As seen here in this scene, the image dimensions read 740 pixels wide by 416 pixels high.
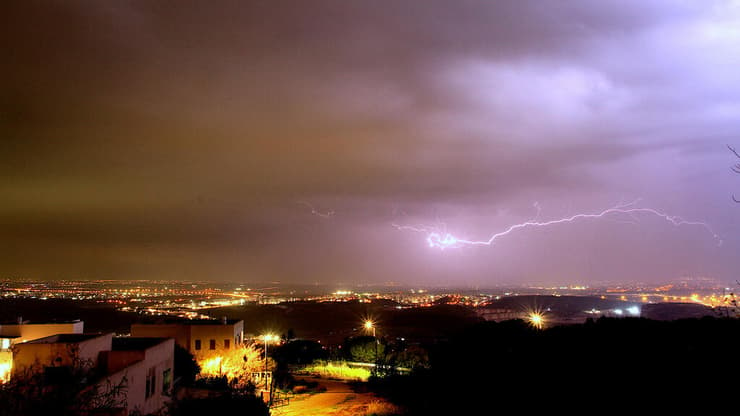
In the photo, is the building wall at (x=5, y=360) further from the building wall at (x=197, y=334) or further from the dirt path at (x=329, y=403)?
the building wall at (x=197, y=334)

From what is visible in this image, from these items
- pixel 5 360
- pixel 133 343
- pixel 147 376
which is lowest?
pixel 147 376

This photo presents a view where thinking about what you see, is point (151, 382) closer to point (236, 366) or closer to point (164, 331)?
point (236, 366)

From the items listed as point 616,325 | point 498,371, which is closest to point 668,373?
point 498,371

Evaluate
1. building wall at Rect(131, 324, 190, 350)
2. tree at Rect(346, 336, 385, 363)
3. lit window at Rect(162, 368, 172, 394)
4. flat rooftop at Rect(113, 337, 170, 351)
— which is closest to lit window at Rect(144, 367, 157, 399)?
lit window at Rect(162, 368, 172, 394)

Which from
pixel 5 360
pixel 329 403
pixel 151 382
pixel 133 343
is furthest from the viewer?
pixel 329 403

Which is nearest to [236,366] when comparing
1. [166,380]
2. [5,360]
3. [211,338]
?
[211,338]

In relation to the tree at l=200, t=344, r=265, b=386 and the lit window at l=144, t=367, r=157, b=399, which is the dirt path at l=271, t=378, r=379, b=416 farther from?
the lit window at l=144, t=367, r=157, b=399

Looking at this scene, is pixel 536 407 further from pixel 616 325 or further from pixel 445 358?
pixel 445 358

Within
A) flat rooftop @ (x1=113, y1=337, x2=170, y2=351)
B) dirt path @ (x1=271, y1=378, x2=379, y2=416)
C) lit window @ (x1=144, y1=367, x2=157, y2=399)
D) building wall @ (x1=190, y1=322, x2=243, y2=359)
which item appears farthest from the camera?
building wall @ (x1=190, y1=322, x2=243, y2=359)

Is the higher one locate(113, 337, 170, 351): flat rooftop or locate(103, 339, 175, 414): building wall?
locate(113, 337, 170, 351): flat rooftop
